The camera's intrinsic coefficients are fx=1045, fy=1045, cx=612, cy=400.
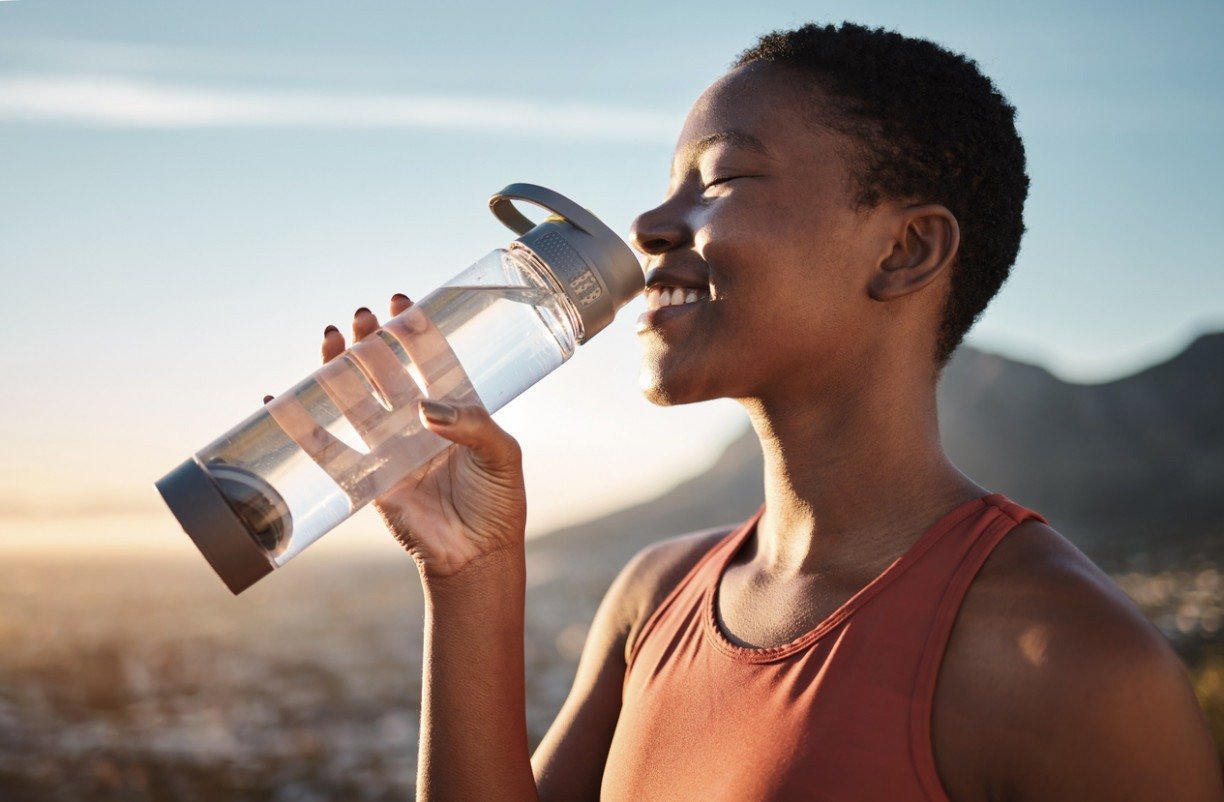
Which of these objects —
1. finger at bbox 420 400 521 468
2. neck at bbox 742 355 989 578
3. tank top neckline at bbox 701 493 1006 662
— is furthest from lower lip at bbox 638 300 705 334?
tank top neckline at bbox 701 493 1006 662

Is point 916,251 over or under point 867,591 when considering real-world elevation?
over

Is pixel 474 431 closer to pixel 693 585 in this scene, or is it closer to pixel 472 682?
pixel 472 682

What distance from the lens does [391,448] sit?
5.65ft

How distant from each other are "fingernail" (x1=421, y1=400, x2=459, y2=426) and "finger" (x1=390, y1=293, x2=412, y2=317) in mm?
256

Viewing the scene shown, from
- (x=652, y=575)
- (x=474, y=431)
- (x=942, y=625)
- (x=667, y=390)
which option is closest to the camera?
(x=942, y=625)

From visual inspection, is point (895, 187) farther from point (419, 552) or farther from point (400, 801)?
point (400, 801)

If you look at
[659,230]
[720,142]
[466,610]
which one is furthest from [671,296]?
[466,610]

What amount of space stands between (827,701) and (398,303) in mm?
903

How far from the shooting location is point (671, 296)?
1.71m

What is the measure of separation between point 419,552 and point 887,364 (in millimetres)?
809

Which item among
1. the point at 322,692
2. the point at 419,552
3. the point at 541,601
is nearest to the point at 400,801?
the point at 322,692

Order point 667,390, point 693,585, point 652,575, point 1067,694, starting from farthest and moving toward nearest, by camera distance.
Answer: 1. point 652,575
2. point 693,585
3. point 667,390
4. point 1067,694

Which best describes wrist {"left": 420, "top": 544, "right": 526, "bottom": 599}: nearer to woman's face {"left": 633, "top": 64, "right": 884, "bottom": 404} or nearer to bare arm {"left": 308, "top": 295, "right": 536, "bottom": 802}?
bare arm {"left": 308, "top": 295, "right": 536, "bottom": 802}

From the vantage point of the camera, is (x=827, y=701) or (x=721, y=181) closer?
(x=827, y=701)
